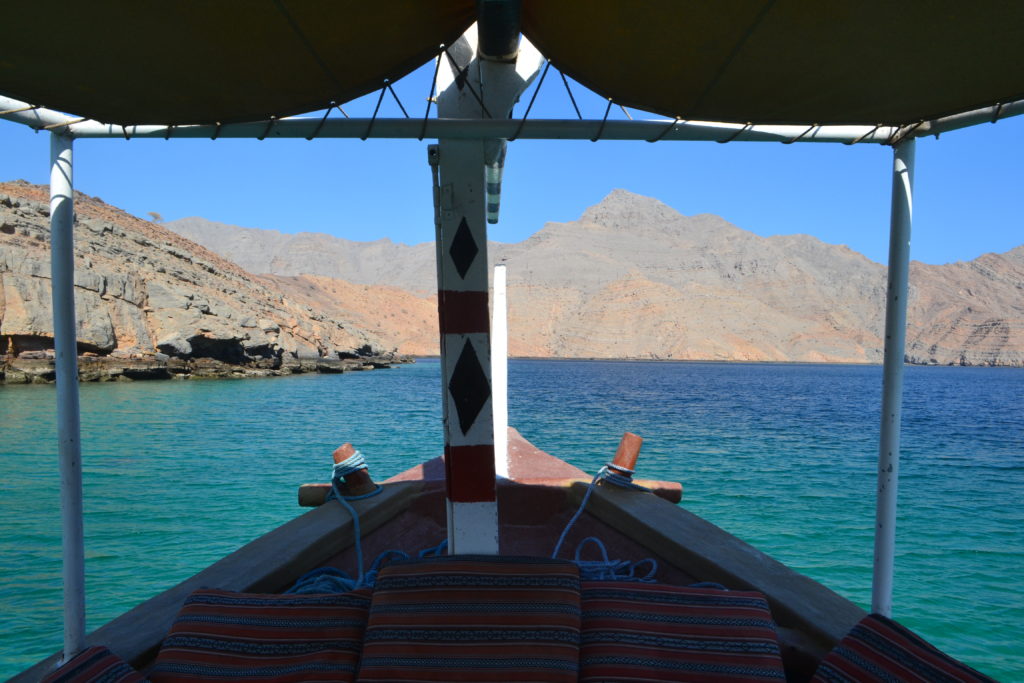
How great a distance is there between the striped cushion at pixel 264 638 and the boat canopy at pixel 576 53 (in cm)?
151

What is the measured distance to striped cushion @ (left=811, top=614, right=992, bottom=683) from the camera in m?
1.61

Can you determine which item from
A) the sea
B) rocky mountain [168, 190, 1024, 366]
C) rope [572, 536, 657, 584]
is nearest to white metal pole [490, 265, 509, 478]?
rope [572, 536, 657, 584]

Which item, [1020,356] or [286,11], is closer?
[286,11]

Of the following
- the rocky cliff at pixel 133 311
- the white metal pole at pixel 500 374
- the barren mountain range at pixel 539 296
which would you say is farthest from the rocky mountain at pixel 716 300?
the white metal pole at pixel 500 374

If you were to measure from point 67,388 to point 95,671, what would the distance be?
3.09 ft

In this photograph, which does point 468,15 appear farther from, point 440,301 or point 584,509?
point 584,509

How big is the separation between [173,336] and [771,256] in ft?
376

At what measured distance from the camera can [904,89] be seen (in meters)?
1.95

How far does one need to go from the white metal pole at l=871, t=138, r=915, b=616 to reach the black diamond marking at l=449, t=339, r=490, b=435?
141 centimetres

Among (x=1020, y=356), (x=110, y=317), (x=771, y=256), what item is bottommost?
(x=1020, y=356)

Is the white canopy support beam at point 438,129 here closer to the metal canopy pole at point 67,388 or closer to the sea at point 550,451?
the metal canopy pole at point 67,388

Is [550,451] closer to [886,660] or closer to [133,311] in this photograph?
[886,660]

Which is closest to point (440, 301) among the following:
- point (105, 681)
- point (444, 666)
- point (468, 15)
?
point (468, 15)

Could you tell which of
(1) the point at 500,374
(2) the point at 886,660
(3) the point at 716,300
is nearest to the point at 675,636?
(2) the point at 886,660
